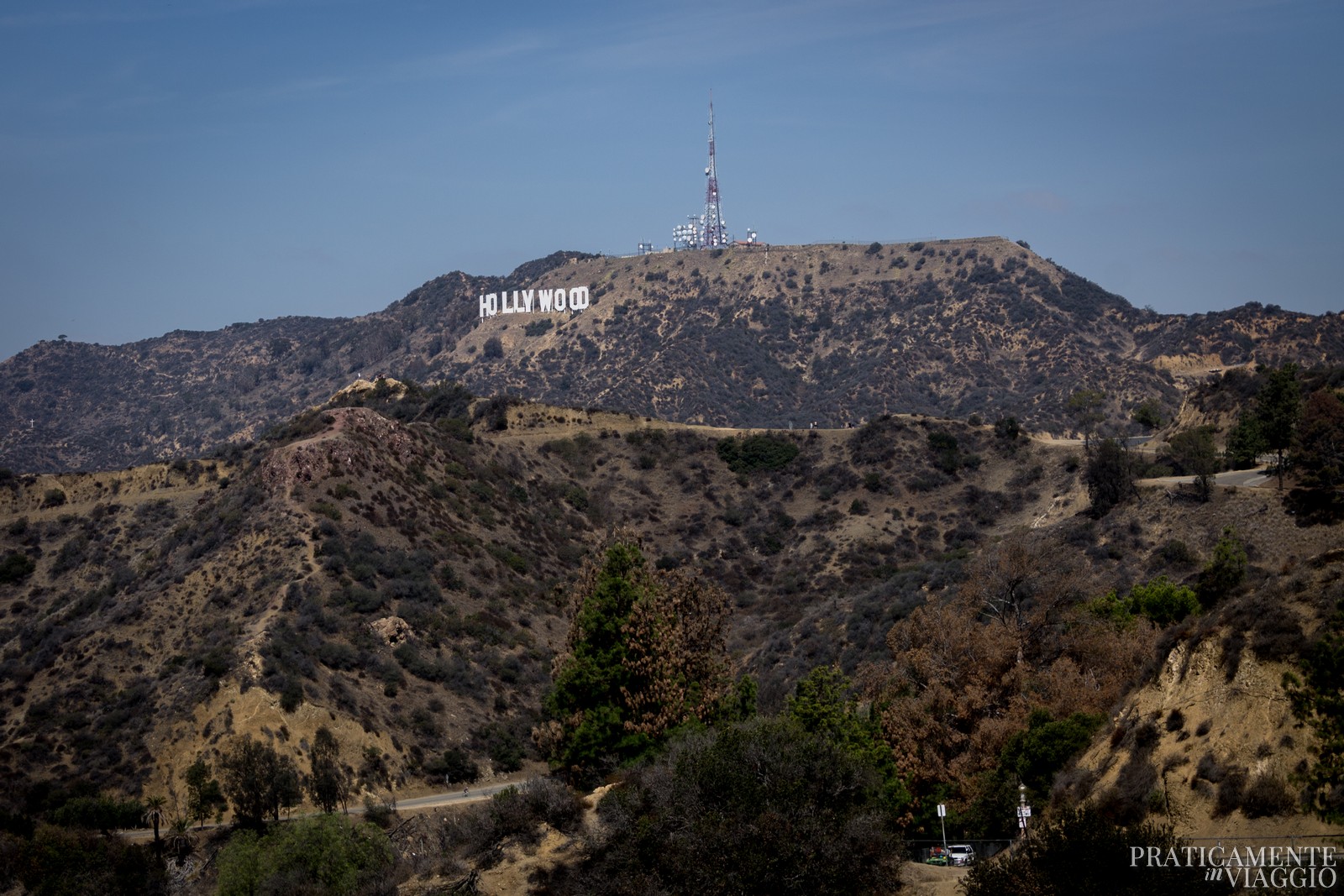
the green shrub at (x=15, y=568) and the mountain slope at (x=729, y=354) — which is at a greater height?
the mountain slope at (x=729, y=354)

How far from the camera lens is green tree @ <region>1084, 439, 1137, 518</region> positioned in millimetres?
57000

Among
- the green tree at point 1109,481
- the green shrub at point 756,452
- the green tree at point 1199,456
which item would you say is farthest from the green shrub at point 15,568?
the green tree at point 1199,456

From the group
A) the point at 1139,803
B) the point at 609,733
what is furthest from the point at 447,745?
the point at 1139,803

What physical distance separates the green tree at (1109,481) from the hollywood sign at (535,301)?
325 feet

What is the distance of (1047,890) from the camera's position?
63.1ft

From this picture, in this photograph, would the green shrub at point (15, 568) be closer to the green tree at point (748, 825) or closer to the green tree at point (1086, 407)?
the green tree at point (748, 825)

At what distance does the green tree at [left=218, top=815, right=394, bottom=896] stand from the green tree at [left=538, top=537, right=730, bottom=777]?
5.22 m

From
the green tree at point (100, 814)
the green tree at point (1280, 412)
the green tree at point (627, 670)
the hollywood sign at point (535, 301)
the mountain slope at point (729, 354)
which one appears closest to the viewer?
the green tree at point (627, 670)

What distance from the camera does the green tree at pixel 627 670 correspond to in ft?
110

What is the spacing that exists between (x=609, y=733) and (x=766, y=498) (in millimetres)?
A: 53706

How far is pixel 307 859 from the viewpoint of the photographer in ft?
107

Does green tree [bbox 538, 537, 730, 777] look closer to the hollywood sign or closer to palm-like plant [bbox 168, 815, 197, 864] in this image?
palm-like plant [bbox 168, 815, 197, 864]

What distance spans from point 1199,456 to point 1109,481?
5.96 meters

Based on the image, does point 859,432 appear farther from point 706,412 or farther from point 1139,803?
point 1139,803
